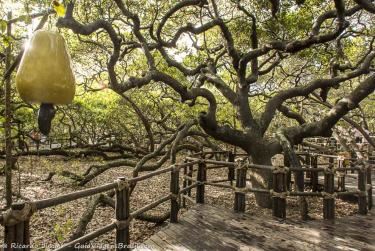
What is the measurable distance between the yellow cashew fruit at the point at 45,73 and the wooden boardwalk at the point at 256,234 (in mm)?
4032

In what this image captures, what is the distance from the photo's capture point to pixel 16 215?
2.52 metres

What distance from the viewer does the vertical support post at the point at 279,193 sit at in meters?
6.45

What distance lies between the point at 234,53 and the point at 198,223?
448cm

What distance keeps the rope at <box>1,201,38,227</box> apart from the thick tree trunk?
639cm

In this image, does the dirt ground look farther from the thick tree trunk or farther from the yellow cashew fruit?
the yellow cashew fruit

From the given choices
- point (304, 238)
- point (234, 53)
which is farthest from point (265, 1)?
point (304, 238)

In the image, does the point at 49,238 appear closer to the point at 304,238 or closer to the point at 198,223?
the point at 198,223

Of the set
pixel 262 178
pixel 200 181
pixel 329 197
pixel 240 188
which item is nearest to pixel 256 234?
pixel 240 188

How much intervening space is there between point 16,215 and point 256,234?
404cm

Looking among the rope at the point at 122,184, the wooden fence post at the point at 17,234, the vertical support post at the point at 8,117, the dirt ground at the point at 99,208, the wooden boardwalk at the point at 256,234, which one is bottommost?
the dirt ground at the point at 99,208

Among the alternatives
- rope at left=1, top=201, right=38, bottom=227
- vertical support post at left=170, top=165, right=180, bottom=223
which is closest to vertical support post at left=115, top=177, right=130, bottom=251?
rope at left=1, top=201, right=38, bottom=227

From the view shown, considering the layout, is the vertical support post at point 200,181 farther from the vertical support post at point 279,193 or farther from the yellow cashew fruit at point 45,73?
the yellow cashew fruit at point 45,73

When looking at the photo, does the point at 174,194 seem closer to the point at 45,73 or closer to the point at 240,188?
the point at 240,188

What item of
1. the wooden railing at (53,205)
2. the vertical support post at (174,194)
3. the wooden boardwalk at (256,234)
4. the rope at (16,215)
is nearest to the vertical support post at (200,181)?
the wooden boardwalk at (256,234)
